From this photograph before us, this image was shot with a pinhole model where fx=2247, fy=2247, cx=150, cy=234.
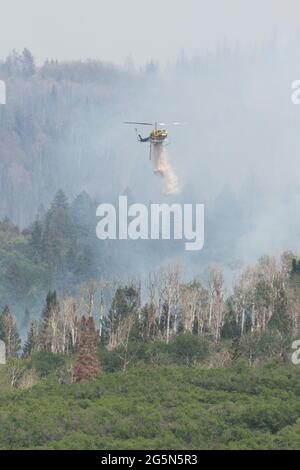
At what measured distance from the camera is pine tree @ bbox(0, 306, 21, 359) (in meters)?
121

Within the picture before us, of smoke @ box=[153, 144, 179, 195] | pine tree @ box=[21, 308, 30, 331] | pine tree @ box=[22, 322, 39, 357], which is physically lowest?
pine tree @ box=[22, 322, 39, 357]

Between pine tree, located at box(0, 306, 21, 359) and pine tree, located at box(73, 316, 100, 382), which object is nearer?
pine tree, located at box(73, 316, 100, 382)

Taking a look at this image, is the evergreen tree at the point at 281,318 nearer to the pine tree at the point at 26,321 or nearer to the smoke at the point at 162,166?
the smoke at the point at 162,166

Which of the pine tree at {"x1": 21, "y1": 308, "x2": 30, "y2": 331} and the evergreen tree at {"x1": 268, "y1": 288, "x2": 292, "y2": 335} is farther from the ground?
the pine tree at {"x1": 21, "y1": 308, "x2": 30, "y2": 331}

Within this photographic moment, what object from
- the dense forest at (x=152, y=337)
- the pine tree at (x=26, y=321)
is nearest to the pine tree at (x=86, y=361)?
the dense forest at (x=152, y=337)

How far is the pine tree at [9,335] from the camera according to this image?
396 feet

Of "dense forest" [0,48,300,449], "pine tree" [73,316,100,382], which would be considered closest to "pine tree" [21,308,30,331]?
"dense forest" [0,48,300,449]

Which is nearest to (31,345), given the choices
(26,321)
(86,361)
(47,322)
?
(47,322)

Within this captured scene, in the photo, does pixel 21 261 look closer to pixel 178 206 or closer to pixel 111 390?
pixel 178 206

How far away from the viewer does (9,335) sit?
122 meters

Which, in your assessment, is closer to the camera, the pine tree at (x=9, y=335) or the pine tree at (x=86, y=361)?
the pine tree at (x=86, y=361)

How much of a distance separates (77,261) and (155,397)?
238 ft

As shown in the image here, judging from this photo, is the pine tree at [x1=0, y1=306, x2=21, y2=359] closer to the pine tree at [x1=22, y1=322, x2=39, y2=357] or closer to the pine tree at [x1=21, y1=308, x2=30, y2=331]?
the pine tree at [x1=22, y1=322, x2=39, y2=357]

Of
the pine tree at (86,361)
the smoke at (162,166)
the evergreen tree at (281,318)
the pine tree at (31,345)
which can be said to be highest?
the smoke at (162,166)
